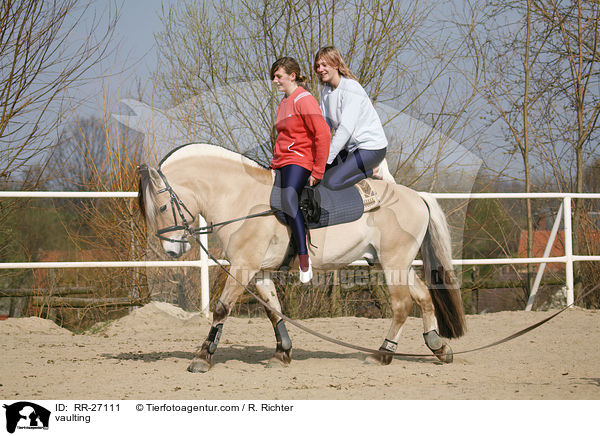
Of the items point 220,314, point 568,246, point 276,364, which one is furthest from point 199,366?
point 568,246

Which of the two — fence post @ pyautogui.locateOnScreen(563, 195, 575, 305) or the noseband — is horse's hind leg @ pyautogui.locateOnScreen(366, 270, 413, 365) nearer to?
the noseband

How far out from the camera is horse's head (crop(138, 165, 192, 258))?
3.90 metres

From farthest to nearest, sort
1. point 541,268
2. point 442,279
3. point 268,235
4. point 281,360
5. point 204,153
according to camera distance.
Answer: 1. point 541,268
2. point 442,279
3. point 281,360
4. point 204,153
5. point 268,235

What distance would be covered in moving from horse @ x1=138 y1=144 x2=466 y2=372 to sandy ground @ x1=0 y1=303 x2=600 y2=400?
260 millimetres

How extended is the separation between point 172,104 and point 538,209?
212 inches

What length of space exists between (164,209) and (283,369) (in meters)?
1.40

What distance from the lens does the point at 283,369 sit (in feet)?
13.4

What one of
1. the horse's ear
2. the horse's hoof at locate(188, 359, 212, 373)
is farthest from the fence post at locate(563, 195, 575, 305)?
the horse's ear

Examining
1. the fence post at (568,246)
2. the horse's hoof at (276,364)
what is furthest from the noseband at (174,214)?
the fence post at (568,246)

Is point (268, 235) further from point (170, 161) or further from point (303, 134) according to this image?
point (170, 161)

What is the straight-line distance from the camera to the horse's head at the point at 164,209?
3898mm

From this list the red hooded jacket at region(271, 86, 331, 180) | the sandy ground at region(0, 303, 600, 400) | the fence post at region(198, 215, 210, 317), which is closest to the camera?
the sandy ground at region(0, 303, 600, 400)

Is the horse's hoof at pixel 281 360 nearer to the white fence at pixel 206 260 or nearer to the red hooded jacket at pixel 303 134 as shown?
the red hooded jacket at pixel 303 134
